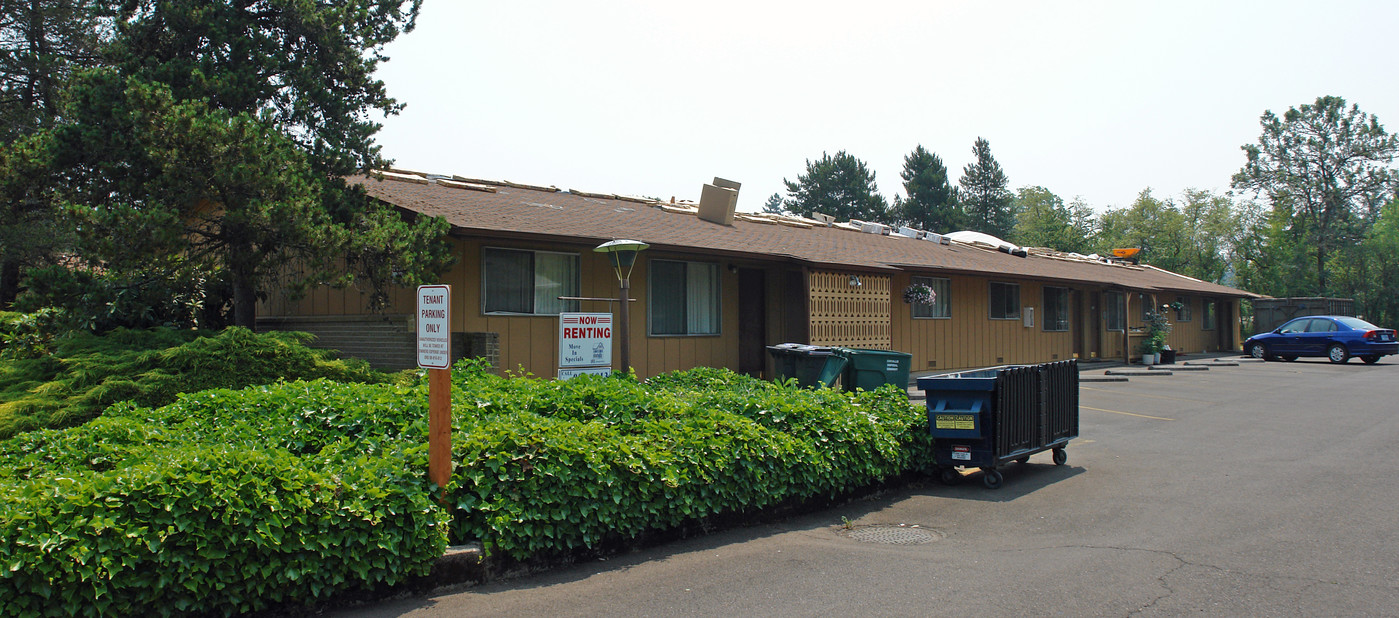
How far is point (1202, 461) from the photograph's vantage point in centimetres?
945

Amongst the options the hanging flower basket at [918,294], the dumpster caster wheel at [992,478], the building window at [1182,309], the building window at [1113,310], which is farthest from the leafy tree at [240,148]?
the building window at [1182,309]

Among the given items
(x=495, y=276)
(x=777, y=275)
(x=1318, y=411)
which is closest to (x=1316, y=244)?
(x=1318, y=411)

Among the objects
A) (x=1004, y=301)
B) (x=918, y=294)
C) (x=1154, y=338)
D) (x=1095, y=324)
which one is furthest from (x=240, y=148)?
(x=1154, y=338)

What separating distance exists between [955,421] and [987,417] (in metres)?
0.30

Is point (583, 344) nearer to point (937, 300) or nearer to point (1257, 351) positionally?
point (937, 300)

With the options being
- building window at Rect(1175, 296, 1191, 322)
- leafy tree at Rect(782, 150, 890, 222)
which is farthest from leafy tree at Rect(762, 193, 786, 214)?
building window at Rect(1175, 296, 1191, 322)

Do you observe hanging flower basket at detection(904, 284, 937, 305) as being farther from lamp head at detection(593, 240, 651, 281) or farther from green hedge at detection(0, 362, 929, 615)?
green hedge at detection(0, 362, 929, 615)

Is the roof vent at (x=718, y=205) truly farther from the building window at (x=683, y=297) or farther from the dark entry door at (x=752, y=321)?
the building window at (x=683, y=297)

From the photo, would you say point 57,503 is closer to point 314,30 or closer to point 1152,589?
point 1152,589

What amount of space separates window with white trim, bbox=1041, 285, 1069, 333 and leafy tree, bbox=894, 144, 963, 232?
134ft

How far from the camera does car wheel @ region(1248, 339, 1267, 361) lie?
90.9 feet

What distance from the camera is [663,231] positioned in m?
14.8

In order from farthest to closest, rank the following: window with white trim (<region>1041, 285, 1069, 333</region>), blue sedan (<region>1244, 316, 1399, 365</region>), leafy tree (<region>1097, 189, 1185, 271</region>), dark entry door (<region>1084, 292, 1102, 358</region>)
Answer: leafy tree (<region>1097, 189, 1185, 271</region>) < blue sedan (<region>1244, 316, 1399, 365</region>) < dark entry door (<region>1084, 292, 1102, 358</region>) < window with white trim (<region>1041, 285, 1069, 333</region>)

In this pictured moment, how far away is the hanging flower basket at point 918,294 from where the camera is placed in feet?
59.3
